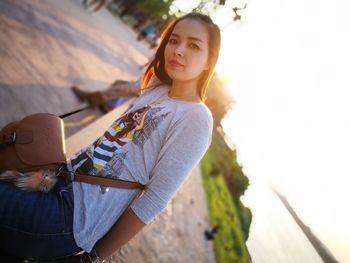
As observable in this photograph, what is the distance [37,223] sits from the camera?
146 cm

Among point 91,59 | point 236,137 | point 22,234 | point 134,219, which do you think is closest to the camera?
point 22,234

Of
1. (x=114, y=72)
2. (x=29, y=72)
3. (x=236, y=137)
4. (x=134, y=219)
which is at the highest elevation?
(x=134, y=219)

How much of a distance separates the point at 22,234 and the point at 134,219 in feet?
1.85

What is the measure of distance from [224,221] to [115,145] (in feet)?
34.2

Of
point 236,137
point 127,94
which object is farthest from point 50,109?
point 236,137

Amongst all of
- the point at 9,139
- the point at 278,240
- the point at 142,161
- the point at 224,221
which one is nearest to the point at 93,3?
the point at 224,221

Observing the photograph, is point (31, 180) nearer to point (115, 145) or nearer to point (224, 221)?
point (115, 145)

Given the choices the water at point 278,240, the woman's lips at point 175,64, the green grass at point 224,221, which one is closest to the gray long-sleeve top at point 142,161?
the woman's lips at point 175,64

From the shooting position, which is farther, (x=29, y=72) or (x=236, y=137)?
(x=236, y=137)

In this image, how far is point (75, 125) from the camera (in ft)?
21.9

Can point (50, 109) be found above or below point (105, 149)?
below

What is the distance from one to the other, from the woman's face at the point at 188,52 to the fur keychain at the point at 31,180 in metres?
1.00

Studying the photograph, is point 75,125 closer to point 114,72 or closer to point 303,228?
point 303,228

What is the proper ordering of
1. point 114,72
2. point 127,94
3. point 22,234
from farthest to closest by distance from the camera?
1. point 114,72
2. point 127,94
3. point 22,234
